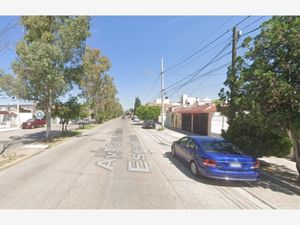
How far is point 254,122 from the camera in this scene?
8.05 m

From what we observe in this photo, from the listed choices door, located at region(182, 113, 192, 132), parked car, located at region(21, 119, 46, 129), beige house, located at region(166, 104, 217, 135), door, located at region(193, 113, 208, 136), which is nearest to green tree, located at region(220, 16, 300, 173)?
beige house, located at region(166, 104, 217, 135)

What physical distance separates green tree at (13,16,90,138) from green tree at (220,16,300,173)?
40.2 ft

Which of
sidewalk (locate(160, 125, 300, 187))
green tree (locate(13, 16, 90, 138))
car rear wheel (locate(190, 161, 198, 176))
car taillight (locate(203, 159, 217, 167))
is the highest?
green tree (locate(13, 16, 90, 138))

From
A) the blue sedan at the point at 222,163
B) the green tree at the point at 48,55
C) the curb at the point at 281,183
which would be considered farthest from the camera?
the green tree at the point at 48,55

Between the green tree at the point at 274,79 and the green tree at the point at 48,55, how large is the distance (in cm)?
1226

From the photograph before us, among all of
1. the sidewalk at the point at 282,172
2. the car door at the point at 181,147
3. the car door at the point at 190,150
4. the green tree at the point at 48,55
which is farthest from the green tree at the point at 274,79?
the green tree at the point at 48,55

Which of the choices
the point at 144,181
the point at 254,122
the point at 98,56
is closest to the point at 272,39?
the point at 254,122

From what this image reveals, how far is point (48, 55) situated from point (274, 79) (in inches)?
531

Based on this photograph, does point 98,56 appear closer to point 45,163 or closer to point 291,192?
point 45,163

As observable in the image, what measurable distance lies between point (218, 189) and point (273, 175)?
284 centimetres

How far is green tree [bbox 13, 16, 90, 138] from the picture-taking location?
1609cm

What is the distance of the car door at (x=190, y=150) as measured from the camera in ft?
29.8

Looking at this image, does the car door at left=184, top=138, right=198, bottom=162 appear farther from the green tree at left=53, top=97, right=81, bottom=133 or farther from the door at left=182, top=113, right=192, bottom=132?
the door at left=182, top=113, right=192, bottom=132

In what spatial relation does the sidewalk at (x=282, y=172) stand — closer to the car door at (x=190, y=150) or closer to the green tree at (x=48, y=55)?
the car door at (x=190, y=150)
